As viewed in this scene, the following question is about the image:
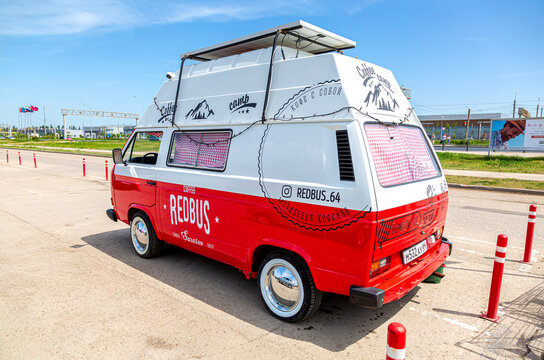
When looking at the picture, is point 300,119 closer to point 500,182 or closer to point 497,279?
point 497,279

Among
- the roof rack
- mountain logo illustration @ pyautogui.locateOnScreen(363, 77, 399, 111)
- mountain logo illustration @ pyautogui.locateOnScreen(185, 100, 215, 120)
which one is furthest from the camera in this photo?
mountain logo illustration @ pyautogui.locateOnScreen(185, 100, 215, 120)

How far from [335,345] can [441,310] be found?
1.46m

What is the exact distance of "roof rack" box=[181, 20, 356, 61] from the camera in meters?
4.11

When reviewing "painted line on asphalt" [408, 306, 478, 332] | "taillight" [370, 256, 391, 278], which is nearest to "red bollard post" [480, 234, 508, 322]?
"painted line on asphalt" [408, 306, 478, 332]

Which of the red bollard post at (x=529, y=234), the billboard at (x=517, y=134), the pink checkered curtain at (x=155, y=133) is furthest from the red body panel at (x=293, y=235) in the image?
the billboard at (x=517, y=134)

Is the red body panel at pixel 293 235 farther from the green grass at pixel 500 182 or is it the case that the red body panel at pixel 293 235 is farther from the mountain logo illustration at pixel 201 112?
the green grass at pixel 500 182

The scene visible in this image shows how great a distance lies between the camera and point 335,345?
332cm

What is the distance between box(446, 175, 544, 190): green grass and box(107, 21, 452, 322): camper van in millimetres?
10670

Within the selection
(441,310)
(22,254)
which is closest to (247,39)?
(441,310)

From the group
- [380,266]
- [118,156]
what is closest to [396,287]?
[380,266]

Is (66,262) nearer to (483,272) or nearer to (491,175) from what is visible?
(483,272)

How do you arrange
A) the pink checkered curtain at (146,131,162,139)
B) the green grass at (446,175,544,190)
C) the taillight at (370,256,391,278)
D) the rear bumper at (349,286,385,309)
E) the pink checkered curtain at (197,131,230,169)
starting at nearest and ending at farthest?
the rear bumper at (349,286,385,309) → the taillight at (370,256,391,278) → the pink checkered curtain at (197,131,230,169) → the pink checkered curtain at (146,131,162,139) → the green grass at (446,175,544,190)

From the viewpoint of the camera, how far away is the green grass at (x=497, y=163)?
716 inches

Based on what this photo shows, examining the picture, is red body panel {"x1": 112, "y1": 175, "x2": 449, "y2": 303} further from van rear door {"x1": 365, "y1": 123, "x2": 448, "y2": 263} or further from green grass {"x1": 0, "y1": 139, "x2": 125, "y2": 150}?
green grass {"x1": 0, "y1": 139, "x2": 125, "y2": 150}
